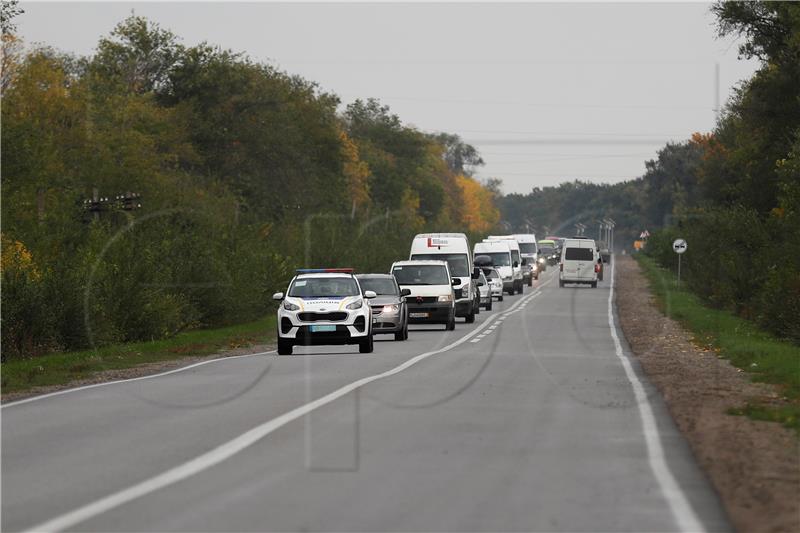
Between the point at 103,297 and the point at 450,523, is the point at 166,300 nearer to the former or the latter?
the point at 103,297

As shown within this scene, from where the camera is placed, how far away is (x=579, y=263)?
81.4 metres

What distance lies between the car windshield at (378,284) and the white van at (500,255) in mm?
32839

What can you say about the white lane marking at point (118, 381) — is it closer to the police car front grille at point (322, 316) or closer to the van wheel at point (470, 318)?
the police car front grille at point (322, 316)

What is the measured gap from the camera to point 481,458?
12656 millimetres

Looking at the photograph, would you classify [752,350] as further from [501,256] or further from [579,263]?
[579,263]

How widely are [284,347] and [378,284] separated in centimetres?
691

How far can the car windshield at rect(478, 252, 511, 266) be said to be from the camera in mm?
69688

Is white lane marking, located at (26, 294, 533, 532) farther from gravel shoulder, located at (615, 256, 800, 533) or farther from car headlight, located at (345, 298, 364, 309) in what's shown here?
car headlight, located at (345, 298, 364, 309)

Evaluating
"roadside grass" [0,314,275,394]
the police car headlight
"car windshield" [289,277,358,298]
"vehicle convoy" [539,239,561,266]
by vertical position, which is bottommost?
"vehicle convoy" [539,239,561,266]

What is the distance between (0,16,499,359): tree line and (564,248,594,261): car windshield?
8940 millimetres

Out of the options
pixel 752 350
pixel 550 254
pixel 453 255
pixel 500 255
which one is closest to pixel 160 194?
pixel 500 255

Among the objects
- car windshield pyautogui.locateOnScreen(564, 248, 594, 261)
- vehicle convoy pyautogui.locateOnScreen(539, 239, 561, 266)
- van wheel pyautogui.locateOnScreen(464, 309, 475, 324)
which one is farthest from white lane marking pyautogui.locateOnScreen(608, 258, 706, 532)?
vehicle convoy pyautogui.locateOnScreen(539, 239, 561, 266)

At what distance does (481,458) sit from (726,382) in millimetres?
10292

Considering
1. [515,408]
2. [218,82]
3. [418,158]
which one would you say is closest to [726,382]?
[515,408]
